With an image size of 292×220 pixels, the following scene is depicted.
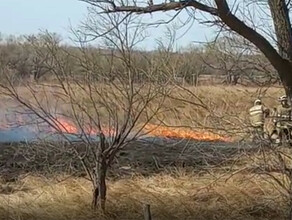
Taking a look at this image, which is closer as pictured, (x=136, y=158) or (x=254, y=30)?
(x=254, y=30)

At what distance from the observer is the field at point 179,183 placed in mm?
7113

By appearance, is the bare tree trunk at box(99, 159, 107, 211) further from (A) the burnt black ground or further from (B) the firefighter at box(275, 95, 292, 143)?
(B) the firefighter at box(275, 95, 292, 143)

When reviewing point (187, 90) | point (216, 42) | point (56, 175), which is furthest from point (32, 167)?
point (216, 42)

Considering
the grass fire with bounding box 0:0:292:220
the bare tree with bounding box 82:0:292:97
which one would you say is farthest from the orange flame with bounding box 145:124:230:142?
the bare tree with bounding box 82:0:292:97

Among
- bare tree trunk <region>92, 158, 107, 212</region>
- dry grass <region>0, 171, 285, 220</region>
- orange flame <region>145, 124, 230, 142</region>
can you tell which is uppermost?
orange flame <region>145, 124, 230, 142</region>

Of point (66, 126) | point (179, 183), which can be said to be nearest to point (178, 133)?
point (179, 183)

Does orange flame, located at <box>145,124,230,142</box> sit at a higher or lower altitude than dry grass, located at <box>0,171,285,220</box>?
higher

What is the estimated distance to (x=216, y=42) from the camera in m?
5.80

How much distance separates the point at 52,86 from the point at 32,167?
8.26 feet

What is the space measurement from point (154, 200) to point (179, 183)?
1183mm

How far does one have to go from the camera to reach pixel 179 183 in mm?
8789

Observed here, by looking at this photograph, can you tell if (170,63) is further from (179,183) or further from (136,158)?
(136,158)

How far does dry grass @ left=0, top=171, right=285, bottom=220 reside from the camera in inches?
283

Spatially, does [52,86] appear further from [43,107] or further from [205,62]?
[205,62]
